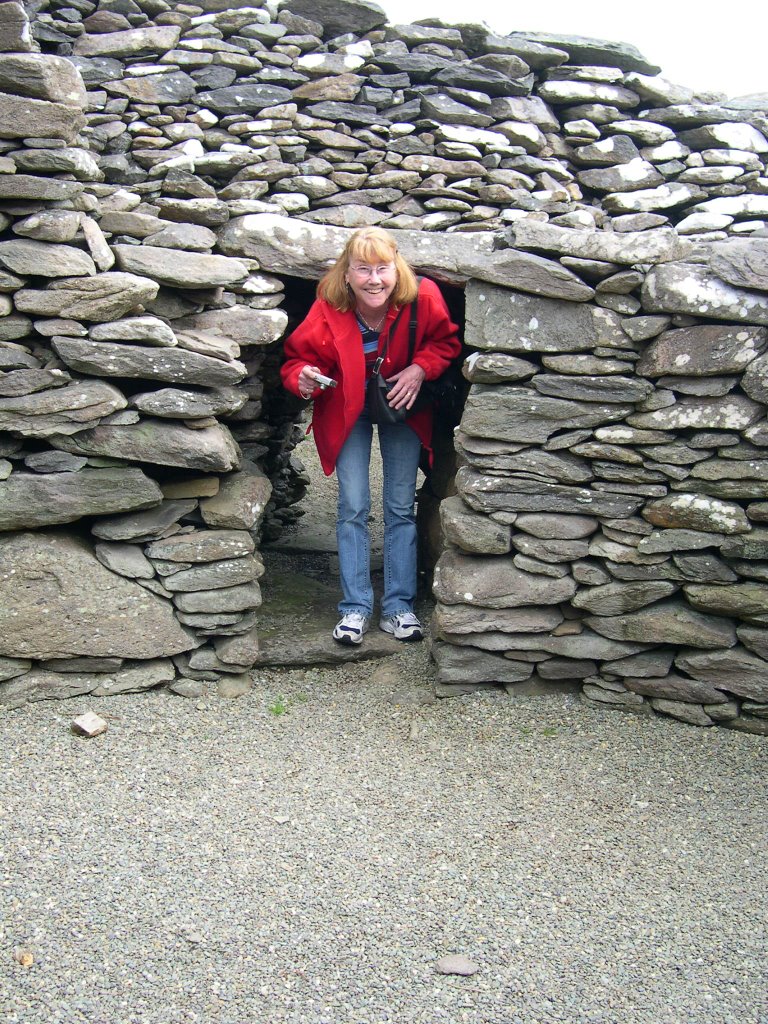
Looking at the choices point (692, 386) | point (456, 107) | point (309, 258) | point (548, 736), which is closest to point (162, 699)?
point (548, 736)

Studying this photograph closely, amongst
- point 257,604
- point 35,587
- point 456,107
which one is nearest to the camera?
point 35,587

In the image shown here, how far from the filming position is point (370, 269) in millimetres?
4738

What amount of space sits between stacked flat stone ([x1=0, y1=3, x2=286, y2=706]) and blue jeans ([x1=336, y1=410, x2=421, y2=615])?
1.65 ft

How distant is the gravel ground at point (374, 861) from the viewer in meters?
3.13

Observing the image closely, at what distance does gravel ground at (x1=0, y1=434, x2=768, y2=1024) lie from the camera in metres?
3.13

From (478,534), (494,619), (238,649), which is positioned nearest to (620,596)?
(494,619)

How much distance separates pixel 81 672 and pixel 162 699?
1.43 ft

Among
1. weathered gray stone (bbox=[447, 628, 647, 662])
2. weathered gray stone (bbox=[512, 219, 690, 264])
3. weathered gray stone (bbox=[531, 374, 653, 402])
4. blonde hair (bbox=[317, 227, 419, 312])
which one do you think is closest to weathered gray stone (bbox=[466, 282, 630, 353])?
weathered gray stone (bbox=[531, 374, 653, 402])

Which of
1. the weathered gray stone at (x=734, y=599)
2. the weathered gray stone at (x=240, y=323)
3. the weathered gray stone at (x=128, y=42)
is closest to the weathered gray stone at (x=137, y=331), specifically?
the weathered gray stone at (x=240, y=323)

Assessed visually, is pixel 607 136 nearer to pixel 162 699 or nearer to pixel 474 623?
pixel 474 623

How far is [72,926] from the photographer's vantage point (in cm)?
335

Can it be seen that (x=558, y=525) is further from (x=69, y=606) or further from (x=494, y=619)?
(x=69, y=606)

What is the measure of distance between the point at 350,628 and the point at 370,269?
6.42ft

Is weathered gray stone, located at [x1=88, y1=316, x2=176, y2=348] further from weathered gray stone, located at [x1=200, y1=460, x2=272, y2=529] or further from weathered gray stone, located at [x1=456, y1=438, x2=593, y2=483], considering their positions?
weathered gray stone, located at [x1=456, y1=438, x2=593, y2=483]
